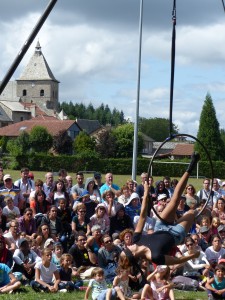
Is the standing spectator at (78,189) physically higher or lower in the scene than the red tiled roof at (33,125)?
lower

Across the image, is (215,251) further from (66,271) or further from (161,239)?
(161,239)

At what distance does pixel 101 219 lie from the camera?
12.1 m

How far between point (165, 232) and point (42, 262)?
2.55m

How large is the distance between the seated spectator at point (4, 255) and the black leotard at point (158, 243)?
2497 millimetres

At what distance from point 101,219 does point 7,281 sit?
2712 millimetres

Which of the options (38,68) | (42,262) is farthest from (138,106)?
(38,68)

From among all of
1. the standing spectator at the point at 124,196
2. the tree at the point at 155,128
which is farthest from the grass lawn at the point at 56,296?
the tree at the point at 155,128

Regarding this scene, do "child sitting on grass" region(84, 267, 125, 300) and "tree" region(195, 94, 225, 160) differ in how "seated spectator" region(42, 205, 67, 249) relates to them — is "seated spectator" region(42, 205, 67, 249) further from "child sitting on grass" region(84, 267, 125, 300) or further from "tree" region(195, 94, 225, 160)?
"tree" region(195, 94, 225, 160)

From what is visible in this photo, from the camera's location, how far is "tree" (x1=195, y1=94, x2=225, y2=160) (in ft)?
140

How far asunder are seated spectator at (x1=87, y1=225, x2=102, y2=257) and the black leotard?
2.69m

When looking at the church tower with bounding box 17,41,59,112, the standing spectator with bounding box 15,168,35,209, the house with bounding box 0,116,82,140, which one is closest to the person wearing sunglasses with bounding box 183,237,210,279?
the standing spectator with bounding box 15,168,35,209

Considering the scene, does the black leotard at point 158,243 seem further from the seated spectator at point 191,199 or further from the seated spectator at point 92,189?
the seated spectator at point 191,199

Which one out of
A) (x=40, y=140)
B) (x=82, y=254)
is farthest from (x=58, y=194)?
(x=40, y=140)

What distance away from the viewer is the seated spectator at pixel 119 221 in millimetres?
12336
